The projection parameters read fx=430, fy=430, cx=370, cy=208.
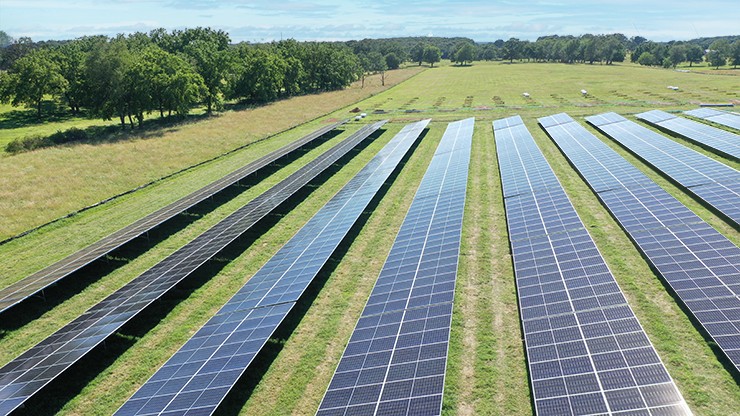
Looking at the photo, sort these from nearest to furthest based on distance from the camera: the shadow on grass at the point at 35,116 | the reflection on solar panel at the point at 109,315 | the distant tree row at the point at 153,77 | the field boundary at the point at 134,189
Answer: the reflection on solar panel at the point at 109,315
the field boundary at the point at 134,189
the distant tree row at the point at 153,77
the shadow on grass at the point at 35,116

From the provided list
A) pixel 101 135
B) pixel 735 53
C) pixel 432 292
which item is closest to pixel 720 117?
pixel 432 292

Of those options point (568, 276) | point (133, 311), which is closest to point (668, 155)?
point (568, 276)

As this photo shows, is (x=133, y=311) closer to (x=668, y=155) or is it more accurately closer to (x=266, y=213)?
(x=266, y=213)

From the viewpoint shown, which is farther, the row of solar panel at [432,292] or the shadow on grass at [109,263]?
the shadow on grass at [109,263]

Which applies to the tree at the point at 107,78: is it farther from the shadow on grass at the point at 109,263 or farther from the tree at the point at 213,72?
the shadow on grass at the point at 109,263

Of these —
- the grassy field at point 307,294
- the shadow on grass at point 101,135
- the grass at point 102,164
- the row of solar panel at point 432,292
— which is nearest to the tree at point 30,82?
the shadow on grass at point 101,135

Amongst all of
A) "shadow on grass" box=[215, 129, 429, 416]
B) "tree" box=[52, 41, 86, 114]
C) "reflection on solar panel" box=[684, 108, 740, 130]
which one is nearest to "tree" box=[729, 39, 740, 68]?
"reflection on solar panel" box=[684, 108, 740, 130]
